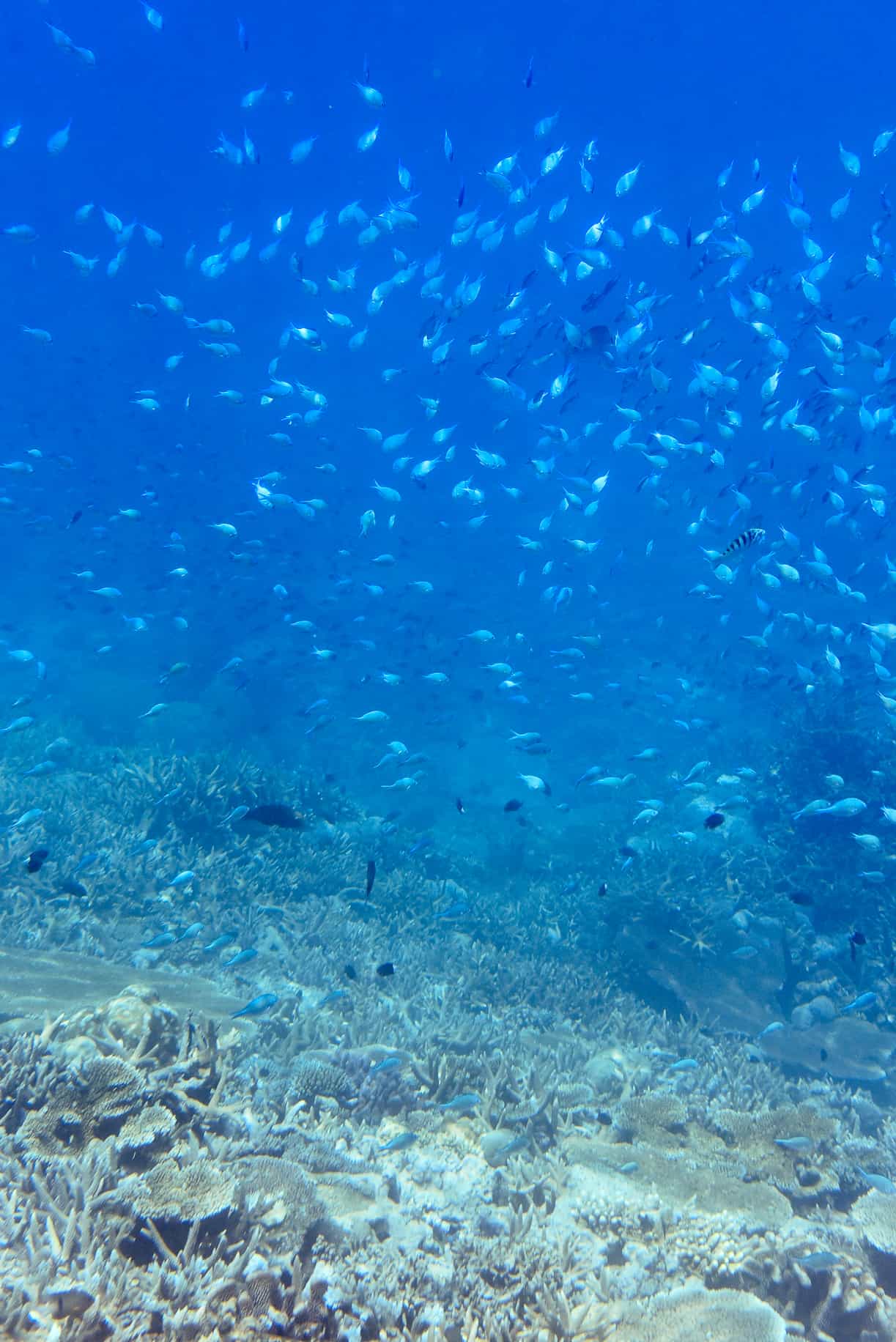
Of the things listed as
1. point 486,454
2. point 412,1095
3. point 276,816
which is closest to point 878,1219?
point 412,1095

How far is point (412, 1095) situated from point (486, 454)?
37.0 ft

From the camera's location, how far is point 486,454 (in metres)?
14.1

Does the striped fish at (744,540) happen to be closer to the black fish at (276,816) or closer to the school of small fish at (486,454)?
the school of small fish at (486,454)

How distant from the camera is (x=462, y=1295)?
3.94 meters

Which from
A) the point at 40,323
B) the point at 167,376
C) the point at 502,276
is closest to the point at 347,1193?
the point at 502,276

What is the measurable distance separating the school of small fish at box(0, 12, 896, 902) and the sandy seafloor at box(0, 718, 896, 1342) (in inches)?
44.8

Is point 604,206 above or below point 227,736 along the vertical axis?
above

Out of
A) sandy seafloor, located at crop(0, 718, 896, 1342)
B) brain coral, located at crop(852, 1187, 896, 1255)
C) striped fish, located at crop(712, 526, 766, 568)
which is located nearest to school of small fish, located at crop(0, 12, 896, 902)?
striped fish, located at crop(712, 526, 766, 568)

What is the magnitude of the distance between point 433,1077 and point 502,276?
53.2 m

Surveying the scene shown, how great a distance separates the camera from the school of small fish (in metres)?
14.3

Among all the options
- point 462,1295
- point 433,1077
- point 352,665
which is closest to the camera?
point 462,1295

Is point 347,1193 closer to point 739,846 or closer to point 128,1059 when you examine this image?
point 128,1059

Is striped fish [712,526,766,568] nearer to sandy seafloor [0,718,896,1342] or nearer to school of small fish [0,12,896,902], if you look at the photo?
school of small fish [0,12,896,902]

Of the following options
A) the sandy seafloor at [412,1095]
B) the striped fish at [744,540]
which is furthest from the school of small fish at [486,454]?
→ the sandy seafloor at [412,1095]
